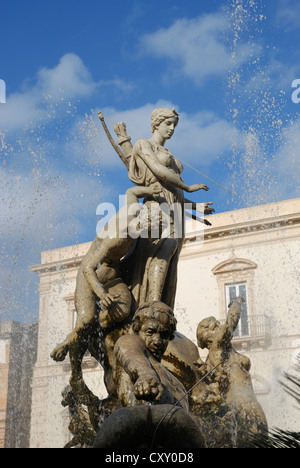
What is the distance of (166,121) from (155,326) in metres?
2.83

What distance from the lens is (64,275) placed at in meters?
25.5

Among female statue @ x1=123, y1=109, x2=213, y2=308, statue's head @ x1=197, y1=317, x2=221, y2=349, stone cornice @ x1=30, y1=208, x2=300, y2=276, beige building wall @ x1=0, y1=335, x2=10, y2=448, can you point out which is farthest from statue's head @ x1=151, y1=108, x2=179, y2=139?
stone cornice @ x1=30, y1=208, x2=300, y2=276

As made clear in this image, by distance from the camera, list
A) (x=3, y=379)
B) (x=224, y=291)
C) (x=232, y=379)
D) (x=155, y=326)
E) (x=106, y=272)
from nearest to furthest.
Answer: (x=155, y=326), (x=232, y=379), (x=106, y=272), (x=3, y=379), (x=224, y=291)

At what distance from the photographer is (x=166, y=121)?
686 cm

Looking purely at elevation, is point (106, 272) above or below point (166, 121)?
below

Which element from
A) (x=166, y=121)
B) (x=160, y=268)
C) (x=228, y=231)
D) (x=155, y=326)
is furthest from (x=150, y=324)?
(x=228, y=231)

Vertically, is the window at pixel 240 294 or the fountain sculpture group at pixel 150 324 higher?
the window at pixel 240 294

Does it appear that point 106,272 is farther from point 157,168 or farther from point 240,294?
point 240,294

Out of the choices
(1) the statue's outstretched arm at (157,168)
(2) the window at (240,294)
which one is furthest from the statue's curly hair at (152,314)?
(2) the window at (240,294)

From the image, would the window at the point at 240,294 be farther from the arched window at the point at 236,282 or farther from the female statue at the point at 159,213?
the female statue at the point at 159,213

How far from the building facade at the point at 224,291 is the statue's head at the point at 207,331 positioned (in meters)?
14.9

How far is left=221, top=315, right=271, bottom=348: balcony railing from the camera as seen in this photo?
2320 centimetres

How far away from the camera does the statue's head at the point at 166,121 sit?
6.86 metres

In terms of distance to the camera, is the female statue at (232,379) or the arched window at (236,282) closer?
the female statue at (232,379)
